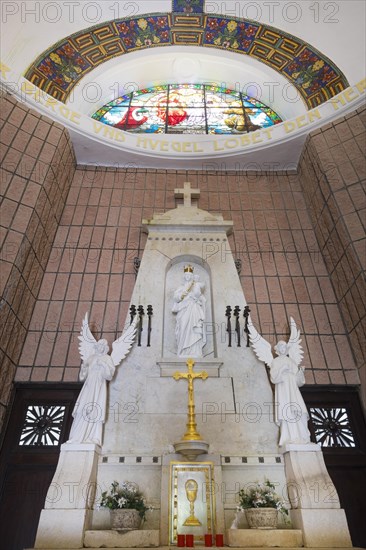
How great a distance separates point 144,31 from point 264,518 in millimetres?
10386

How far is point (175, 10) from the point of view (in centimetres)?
989

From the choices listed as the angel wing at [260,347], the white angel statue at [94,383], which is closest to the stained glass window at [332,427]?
the angel wing at [260,347]

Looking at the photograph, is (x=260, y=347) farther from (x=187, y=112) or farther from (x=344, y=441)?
(x=187, y=112)

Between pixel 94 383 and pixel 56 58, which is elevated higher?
pixel 56 58

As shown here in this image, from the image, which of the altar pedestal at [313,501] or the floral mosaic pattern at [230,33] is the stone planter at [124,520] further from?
the floral mosaic pattern at [230,33]

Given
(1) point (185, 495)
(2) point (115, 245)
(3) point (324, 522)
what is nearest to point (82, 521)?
(1) point (185, 495)

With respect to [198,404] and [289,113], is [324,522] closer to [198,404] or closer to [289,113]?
[198,404]

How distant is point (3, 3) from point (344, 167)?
771 cm

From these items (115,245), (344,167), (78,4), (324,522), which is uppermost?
(78,4)

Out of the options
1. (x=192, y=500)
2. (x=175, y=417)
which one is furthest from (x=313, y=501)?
(x=175, y=417)

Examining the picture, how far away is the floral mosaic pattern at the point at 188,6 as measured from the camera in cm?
984

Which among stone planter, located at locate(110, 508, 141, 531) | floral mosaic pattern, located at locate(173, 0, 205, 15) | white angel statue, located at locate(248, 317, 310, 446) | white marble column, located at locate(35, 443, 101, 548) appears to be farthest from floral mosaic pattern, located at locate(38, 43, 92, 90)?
stone planter, located at locate(110, 508, 141, 531)

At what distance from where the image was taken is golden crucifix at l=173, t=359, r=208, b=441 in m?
4.63

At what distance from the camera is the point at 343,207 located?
271 inches
